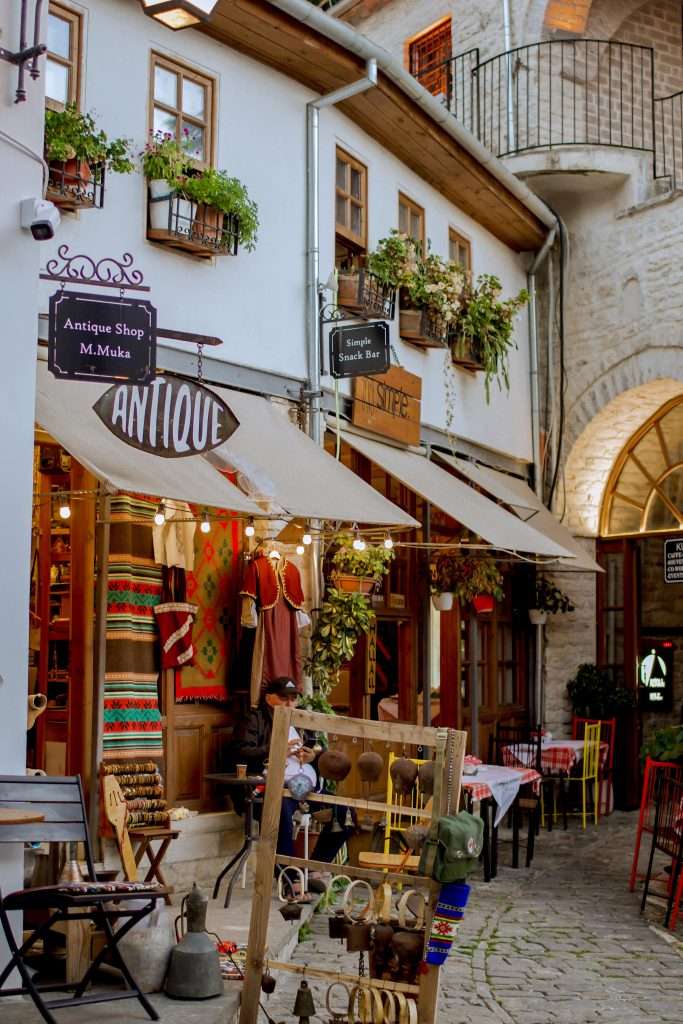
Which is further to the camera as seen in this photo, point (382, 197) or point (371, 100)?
point (382, 197)

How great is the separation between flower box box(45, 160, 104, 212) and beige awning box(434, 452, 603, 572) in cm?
496

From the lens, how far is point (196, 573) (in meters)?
8.52

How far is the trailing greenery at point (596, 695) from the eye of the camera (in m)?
13.3

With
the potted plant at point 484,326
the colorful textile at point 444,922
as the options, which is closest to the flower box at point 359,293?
the potted plant at point 484,326

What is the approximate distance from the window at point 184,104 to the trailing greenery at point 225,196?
0.28 m

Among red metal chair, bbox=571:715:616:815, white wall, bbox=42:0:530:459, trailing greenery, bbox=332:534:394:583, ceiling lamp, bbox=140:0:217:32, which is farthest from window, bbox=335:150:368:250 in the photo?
red metal chair, bbox=571:715:616:815

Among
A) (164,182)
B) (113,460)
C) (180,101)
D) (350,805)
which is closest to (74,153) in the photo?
(164,182)

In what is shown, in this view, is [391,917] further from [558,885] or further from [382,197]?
[382,197]

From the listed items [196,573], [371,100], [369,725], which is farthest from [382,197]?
[369,725]

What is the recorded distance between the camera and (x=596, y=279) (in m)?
13.6

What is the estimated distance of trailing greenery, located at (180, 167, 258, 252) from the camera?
8109 mm

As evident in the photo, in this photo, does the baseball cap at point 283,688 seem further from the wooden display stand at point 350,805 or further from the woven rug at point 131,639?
the wooden display stand at point 350,805

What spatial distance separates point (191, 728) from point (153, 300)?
284cm

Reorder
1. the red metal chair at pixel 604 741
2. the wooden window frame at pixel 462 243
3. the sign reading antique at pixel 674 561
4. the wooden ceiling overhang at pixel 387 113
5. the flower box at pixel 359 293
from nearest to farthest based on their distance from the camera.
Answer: the wooden ceiling overhang at pixel 387 113 < the flower box at pixel 359 293 < the wooden window frame at pixel 462 243 < the sign reading antique at pixel 674 561 < the red metal chair at pixel 604 741
